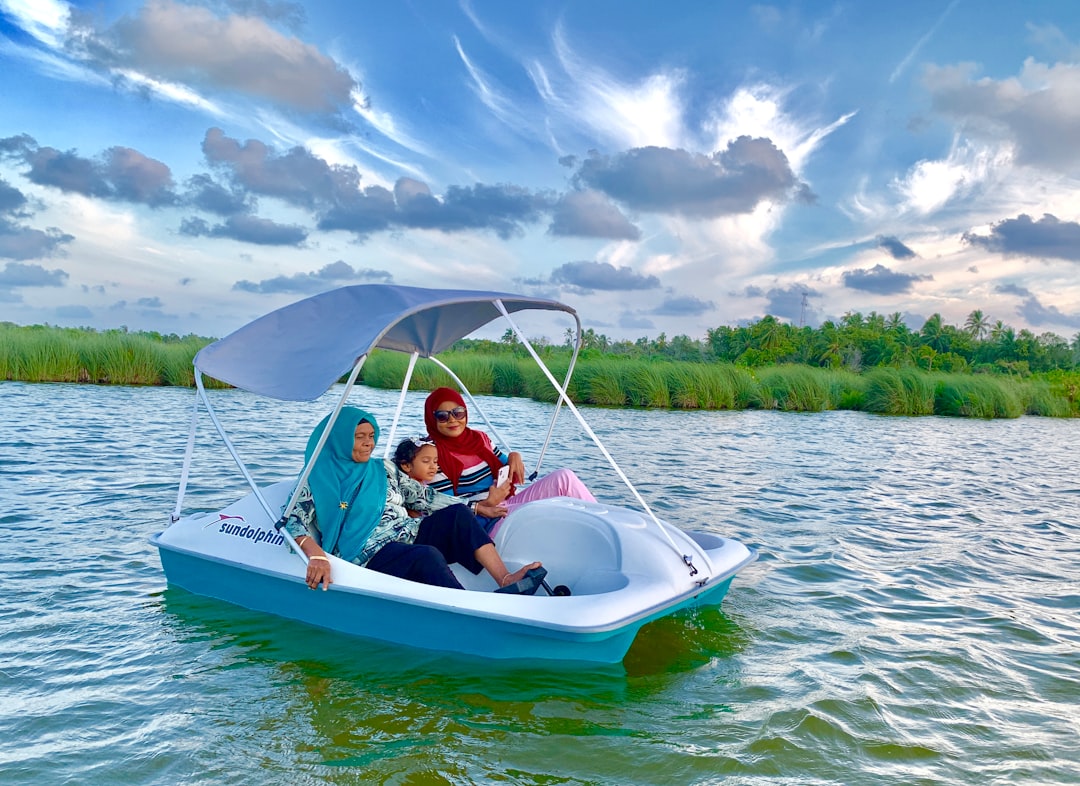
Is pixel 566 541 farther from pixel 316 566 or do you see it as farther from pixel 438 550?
pixel 316 566

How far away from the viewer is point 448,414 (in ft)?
18.8

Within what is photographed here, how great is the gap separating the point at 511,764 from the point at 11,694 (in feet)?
8.32

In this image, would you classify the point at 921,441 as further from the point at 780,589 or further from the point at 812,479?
the point at 780,589

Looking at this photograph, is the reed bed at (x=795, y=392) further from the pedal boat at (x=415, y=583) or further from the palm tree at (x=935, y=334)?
the palm tree at (x=935, y=334)

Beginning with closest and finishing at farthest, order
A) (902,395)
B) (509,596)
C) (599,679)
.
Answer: (509,596) < (599,679) < (902,395)

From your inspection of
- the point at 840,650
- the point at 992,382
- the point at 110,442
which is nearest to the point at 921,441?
the point at 992,382

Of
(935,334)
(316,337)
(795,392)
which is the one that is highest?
(935,334)

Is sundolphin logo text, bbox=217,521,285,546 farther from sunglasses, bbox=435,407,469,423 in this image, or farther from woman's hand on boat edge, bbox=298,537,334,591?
sunglasses, bbox=435,407,469,423

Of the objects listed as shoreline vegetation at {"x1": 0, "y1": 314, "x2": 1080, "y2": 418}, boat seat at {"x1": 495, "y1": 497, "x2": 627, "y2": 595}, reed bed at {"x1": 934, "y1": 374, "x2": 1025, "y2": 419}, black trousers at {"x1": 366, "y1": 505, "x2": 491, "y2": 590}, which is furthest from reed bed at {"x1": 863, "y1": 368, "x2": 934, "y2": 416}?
black trousers at {"x1": 366, "y1": 505, "x2": 491, "y2": 590}

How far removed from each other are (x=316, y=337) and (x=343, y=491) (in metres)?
0.87

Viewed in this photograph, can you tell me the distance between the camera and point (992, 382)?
25.8 m

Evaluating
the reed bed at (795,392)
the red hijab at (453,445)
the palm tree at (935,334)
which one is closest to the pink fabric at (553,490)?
the red hijab at (453,445)

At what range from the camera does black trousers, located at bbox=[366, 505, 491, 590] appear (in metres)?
4.47

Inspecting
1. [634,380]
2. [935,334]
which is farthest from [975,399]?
[935,334]
